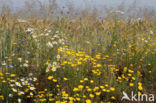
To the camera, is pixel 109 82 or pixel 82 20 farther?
pixel 82 20

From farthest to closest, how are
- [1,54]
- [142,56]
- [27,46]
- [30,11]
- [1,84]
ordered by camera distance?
[30,11] → [142,56] → [27,46] → [1,54] → [1,84]

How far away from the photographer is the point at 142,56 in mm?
3746

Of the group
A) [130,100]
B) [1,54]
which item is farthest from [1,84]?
[130,100]

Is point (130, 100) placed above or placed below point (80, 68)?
below

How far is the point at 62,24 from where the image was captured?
158 inches

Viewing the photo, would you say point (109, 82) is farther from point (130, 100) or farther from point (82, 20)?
point (82, 20)

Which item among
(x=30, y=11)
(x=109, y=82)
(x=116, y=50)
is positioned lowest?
(x=109, y=82)

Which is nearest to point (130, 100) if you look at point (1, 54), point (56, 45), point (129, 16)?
point (56, 45)

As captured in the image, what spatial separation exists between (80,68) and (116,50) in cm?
101

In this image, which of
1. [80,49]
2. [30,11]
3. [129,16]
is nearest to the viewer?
[80,49]
